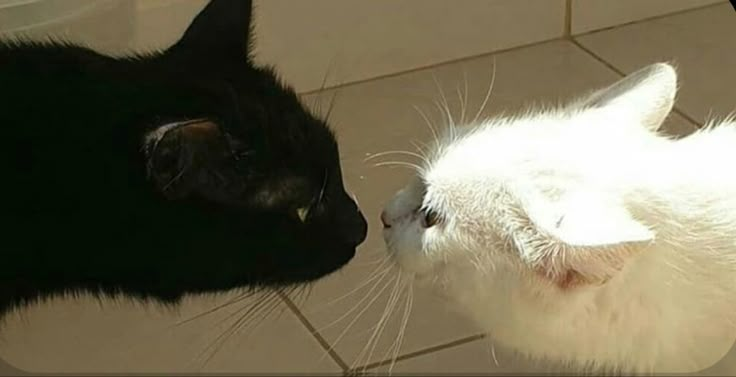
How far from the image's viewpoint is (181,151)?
113cm

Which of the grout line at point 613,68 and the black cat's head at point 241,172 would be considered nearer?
the black cat's head at point 241,172

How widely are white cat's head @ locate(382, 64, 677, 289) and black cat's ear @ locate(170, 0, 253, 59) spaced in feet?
0.78

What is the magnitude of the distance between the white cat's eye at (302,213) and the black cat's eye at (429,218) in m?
0.12

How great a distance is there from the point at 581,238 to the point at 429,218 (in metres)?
0.23

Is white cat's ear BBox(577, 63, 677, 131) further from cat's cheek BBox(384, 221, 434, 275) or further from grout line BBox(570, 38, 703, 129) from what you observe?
grout line BBox(570, 38, 703, 129)

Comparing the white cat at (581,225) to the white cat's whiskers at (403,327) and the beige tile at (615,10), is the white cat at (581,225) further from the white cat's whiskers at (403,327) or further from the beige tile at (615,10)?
the beige tile at (615,10)

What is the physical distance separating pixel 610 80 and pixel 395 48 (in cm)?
37

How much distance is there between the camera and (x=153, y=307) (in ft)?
5.73

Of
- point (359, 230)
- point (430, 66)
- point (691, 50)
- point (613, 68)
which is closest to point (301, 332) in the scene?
point (359, 230)

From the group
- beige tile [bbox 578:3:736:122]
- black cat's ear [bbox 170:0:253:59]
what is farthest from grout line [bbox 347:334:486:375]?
beige tile [bbox 578:3:736:122]

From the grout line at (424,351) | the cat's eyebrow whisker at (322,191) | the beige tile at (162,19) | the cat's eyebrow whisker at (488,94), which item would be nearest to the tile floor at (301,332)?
the grout line at (424,351)

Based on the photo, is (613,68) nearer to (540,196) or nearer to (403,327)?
(403,327)

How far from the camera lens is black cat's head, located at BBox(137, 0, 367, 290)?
3.82ft

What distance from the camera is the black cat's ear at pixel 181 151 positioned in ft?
3.69
